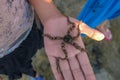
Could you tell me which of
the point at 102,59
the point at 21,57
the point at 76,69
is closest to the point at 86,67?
the point at 76,69

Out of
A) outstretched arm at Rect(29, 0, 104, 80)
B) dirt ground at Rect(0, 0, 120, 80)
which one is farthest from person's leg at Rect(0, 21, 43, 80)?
dirt ground at Rect(0, 0, 120, 80)

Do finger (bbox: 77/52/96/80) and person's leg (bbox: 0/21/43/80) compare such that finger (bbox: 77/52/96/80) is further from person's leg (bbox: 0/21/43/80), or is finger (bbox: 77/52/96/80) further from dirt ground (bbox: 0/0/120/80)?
dirt ground (bbox: 0/0/120/80)

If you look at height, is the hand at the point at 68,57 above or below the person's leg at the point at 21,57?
above

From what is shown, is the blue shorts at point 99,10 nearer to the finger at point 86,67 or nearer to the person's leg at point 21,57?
the person's leg at point 21,57

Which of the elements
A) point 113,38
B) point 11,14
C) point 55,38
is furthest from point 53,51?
point 113,38

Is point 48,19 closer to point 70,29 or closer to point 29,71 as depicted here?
point 70,29

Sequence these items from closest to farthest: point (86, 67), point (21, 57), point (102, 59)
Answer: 1. point (86, 67)
2. point (21, 57)
3. point (102, 59)

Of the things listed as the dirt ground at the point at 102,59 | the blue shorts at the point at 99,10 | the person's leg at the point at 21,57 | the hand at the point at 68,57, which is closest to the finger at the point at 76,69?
the hand at the point at 68,57

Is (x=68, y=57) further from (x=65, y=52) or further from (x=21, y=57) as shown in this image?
(x=21, y=57)
